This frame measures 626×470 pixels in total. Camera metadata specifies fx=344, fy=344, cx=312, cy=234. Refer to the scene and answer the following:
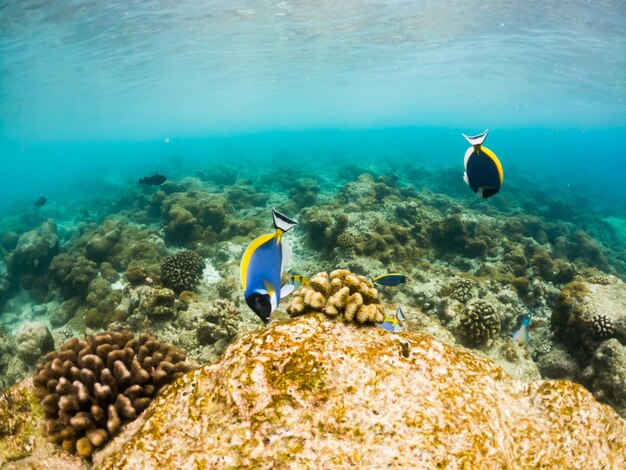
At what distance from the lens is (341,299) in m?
3.39

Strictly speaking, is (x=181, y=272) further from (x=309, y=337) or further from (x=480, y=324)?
(x=480, y=324)

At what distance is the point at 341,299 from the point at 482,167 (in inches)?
70.7

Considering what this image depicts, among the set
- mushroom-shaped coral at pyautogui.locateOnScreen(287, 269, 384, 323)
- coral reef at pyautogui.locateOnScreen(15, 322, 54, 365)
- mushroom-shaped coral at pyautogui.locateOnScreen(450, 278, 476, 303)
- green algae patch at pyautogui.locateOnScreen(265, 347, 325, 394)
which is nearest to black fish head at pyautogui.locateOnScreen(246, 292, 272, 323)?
green algae patch at pyautogui.locateOnScreen(265, 347, 325, 394)

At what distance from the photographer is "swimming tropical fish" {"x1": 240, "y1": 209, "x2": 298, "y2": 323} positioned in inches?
70.6

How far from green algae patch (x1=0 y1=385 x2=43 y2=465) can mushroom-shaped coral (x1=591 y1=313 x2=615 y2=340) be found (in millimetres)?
8565

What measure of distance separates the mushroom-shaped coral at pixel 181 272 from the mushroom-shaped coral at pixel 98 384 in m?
4.30

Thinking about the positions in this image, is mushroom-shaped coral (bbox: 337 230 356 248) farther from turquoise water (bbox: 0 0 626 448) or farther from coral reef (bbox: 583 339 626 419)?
coral reef (bbox: 583 339 626 419)

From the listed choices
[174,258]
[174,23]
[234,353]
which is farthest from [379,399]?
[174,23]

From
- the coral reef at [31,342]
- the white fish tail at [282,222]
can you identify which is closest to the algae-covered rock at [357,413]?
the white fish tail at [282,222]

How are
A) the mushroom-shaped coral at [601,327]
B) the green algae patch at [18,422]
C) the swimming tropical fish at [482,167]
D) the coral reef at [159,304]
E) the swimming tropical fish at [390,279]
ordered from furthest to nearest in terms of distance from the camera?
the coral reef at [159,304]
the mushroom-shaped coral at [601,327]
the swimming tropical fish at [390,279]
the green algae patch at [18,422]
the swimming tropical fish at [482,167]

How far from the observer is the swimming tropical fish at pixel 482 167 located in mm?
3084

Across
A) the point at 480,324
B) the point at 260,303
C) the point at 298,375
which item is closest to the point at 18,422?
the point at 298,375

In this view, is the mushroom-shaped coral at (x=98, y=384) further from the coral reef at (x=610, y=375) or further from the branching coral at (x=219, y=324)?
the coral reef at (x=610, y=375)

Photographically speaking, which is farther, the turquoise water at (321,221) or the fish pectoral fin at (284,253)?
the turquoise water at (321,221)
